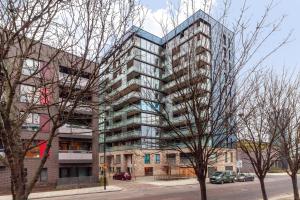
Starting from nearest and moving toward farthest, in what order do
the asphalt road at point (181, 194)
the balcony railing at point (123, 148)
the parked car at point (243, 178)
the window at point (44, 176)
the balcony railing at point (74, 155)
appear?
1. the asphalt road at point (181, 194)
2. the window at point (44, 176)
3. the balcony railing at point (74, 155)
4. the parked car at point (243, 178)
5. the balcony railing at point (123, 148)

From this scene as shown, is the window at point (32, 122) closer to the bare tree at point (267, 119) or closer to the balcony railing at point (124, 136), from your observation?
the bare tree at point (267, 119)

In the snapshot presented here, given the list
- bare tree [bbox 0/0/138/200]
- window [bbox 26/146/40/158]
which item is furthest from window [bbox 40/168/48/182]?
bare tree [bbox 0/0/138/200]

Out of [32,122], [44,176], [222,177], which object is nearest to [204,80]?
[32,122]

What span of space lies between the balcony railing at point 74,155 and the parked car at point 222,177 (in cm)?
1554

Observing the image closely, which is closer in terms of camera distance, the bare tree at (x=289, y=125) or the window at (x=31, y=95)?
the window at (x=31, y=95)

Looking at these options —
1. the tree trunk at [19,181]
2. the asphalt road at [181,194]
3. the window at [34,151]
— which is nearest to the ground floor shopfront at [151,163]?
the asphalt road at [181,194]

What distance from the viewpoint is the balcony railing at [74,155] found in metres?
41.1

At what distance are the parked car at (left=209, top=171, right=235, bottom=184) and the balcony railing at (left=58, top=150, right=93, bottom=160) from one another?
1554 centimetres

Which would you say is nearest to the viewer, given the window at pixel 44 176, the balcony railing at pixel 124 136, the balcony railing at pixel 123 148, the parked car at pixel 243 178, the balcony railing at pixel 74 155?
the window at pixel 44 176

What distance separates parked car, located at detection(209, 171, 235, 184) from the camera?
152ft

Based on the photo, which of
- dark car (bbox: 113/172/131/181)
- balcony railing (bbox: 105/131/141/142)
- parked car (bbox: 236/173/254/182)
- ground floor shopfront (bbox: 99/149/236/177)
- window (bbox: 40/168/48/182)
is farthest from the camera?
balcony railing (bbox: 105/131/141/142)

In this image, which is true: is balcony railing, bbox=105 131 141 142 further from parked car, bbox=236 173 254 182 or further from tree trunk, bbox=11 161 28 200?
tree trunk, bbox=11 161 28 200

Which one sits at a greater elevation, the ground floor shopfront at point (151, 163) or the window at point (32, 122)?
the window at point (32, 122)

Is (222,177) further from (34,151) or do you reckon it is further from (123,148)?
(34,151)
